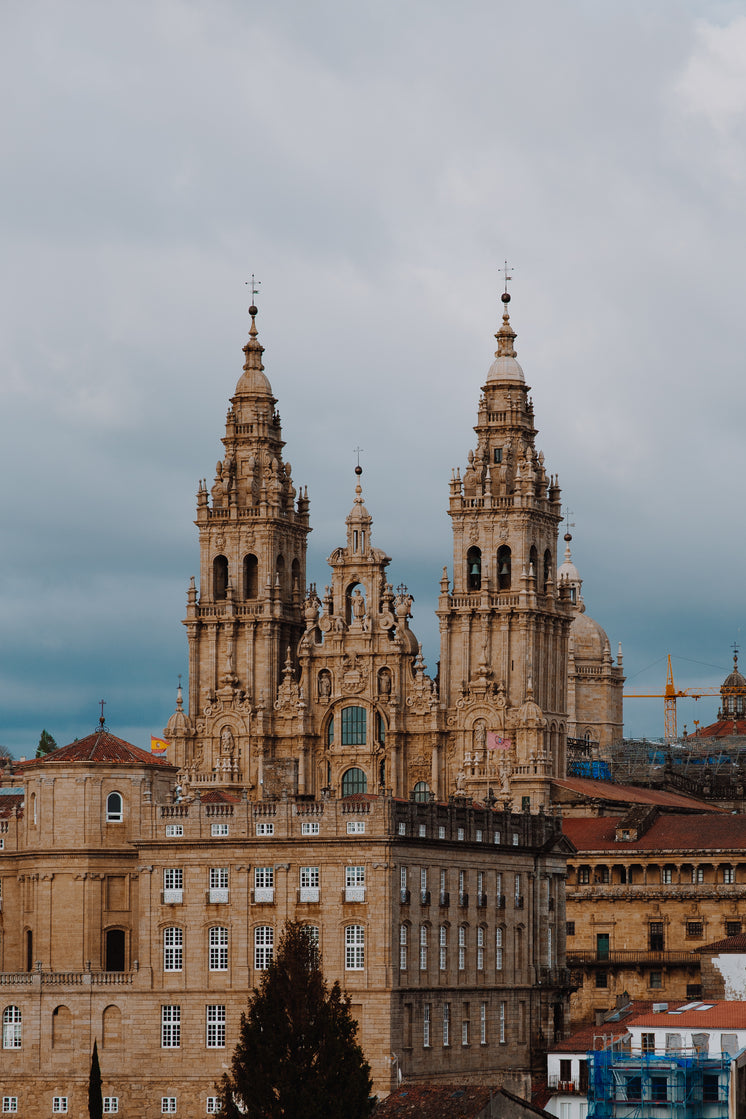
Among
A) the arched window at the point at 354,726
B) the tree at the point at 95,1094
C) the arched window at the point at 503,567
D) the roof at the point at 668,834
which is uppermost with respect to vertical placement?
the arched window at the point at 503,567

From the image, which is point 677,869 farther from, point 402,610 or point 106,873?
point 106,873

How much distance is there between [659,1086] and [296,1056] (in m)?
16.9

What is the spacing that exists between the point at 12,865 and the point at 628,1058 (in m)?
42.0

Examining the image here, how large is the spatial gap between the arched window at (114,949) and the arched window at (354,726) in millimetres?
47319

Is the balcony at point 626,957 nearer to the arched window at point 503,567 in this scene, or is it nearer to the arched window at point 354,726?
the arched window at point 354,726

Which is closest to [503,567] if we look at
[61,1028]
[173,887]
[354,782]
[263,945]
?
[354,782]

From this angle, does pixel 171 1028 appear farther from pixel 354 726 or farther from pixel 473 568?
pixel 473 568

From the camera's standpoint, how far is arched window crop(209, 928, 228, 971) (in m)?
138

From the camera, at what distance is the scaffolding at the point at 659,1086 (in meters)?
123

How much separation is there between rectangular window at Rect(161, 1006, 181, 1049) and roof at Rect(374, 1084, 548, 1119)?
13.5 metres

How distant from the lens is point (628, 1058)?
126312mm

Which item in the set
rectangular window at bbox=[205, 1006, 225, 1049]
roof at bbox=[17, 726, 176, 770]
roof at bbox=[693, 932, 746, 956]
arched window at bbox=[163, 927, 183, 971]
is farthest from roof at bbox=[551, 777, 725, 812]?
rectangular window at bbox=[205, 1006, 225, 1049]

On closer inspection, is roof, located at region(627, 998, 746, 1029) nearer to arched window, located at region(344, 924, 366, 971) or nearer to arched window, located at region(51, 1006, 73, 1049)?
arched window, located at region(344, 924, 366, 971)

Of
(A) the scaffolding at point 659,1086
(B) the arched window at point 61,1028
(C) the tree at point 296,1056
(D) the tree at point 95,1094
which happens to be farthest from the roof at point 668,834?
(C) the tree at point 296,1056
